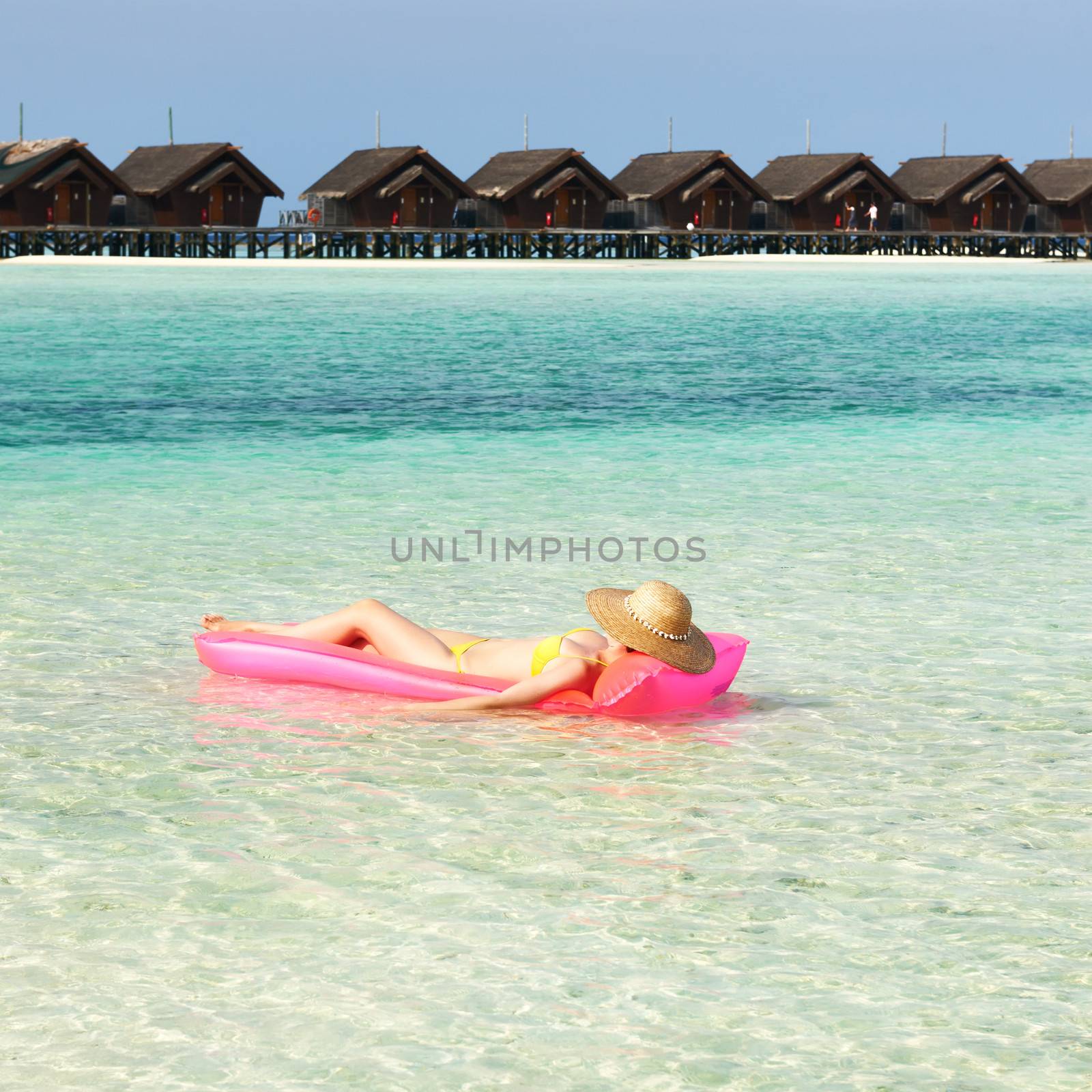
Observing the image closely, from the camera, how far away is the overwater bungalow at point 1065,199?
64562 mm

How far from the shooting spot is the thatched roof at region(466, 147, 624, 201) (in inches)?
2133

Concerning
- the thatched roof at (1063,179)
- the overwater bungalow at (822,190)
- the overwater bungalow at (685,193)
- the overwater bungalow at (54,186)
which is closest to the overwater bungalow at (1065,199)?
the thatched roof at (1063,179)

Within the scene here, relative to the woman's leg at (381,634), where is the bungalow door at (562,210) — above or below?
above

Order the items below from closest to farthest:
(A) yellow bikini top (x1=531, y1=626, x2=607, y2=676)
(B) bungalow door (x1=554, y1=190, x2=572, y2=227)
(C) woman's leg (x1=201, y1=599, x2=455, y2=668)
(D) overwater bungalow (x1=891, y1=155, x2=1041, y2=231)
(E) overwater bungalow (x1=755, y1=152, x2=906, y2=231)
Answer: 1. (A) yellow bikini top (x1=531, y1=626, x2=607, y2=676)
2. (C) woman's leg (x1=201, y1=599, x2=455, y2=668)
3. (B) bungalow door (x1=554, y1=190, x2=572, y2=227)
4. (E) overwater bungalow (x1=755, y1=152, x2=906, y2=231)
5. (D) overwater bungalow (x1=891, y1=155, x2=1041, y2=231)

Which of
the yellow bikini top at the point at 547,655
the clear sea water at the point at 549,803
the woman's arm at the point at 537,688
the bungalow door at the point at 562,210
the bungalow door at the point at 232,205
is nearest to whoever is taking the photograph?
the clear sea water at the point at 549,803

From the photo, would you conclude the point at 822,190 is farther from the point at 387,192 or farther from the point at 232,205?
the point at 232,205

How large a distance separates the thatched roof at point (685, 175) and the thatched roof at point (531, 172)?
1.32m

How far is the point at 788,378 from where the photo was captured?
2242cm

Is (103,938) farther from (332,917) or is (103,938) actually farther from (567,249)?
(567,249)

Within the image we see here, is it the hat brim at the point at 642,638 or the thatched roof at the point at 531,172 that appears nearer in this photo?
the hat brim at the point at 642,638

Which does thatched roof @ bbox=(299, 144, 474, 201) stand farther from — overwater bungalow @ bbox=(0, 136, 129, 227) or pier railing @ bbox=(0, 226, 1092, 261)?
overwater bungalow @ bbox=(0, 136, 129, 227)

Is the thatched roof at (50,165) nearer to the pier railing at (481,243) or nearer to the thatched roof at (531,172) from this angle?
the pier railing at (481,243)

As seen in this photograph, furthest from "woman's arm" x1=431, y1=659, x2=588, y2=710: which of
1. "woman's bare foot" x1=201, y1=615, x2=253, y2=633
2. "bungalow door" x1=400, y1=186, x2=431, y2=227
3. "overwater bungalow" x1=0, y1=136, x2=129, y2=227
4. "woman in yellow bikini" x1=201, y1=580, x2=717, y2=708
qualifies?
"bungalow door" x1=400, y1=186, x2=431, y2=227

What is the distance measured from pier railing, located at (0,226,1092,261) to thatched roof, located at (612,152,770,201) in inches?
60.5
